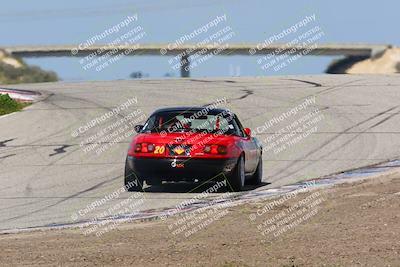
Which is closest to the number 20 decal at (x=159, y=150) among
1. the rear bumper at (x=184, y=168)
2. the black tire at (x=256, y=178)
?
the rear bumper at (x=184, y=168)

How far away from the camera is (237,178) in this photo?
1567 centimetres

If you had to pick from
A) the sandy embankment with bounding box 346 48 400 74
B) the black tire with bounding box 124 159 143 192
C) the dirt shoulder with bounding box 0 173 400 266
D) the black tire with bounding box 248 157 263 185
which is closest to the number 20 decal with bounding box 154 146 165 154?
the black tire with bounding box 124 159 143 192

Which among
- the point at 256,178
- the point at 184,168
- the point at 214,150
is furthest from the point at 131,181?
the point at 256,178

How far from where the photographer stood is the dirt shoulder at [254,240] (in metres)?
9.23

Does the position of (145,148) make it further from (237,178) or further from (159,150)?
(237,178)

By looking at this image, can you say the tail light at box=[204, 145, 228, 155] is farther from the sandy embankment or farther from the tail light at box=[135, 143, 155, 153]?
the sandy embankment

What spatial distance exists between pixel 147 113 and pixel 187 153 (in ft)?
44.4

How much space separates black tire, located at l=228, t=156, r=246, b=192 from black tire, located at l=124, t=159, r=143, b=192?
1336 millimetres

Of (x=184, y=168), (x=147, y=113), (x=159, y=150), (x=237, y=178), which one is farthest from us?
(x=147, y=113)

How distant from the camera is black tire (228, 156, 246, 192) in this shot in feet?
51.2

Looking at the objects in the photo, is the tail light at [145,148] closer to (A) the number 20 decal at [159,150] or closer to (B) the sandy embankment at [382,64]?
(A) the number 20 decal at [159,150]

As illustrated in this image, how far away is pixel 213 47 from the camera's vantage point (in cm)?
8912

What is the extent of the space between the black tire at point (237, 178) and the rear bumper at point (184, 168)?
11 centimetres

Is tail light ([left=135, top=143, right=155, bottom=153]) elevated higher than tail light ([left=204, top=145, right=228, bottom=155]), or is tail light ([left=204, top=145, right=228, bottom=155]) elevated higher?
tail light ([left=135, top=143, right=155, bottom=153])
